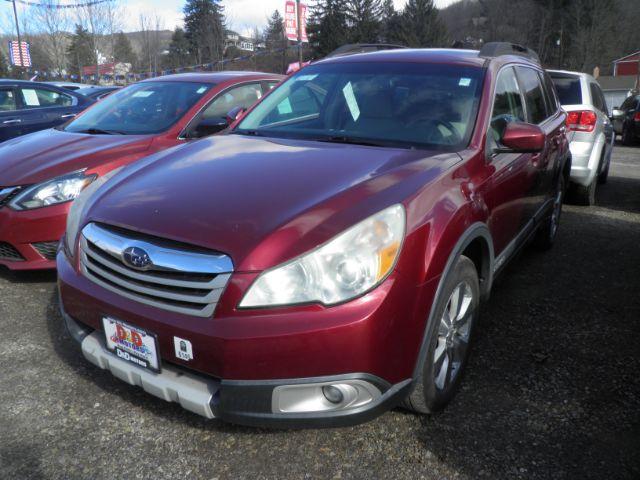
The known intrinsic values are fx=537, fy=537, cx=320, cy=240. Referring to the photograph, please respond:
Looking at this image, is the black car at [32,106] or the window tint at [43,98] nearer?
the black car at [32,106]

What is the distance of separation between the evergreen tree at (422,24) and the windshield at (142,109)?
5270 centimetres

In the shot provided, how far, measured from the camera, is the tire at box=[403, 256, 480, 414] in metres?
2.17

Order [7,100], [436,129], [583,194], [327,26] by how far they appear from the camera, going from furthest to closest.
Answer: [327,26] → [7,100] → [583,194] → [436,129]

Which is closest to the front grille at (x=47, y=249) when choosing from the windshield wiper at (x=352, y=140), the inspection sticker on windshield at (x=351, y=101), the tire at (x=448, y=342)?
the windshield wiper at (x=352, y=140)

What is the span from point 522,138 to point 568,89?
4675 mm

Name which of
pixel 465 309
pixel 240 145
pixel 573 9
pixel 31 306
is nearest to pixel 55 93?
pixel 31 306

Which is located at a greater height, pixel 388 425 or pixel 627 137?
pixel 388 425

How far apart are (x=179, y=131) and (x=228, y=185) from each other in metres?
2.38

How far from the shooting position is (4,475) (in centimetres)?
208

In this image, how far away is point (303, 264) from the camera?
1873mm

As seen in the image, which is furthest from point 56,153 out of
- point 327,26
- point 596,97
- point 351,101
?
point 327,26

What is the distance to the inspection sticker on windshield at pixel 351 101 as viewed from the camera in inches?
123

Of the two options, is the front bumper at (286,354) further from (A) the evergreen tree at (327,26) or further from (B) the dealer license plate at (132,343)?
(A) the evergreen tree at (327,26)

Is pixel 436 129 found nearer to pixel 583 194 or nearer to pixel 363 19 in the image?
pixel 583 194
